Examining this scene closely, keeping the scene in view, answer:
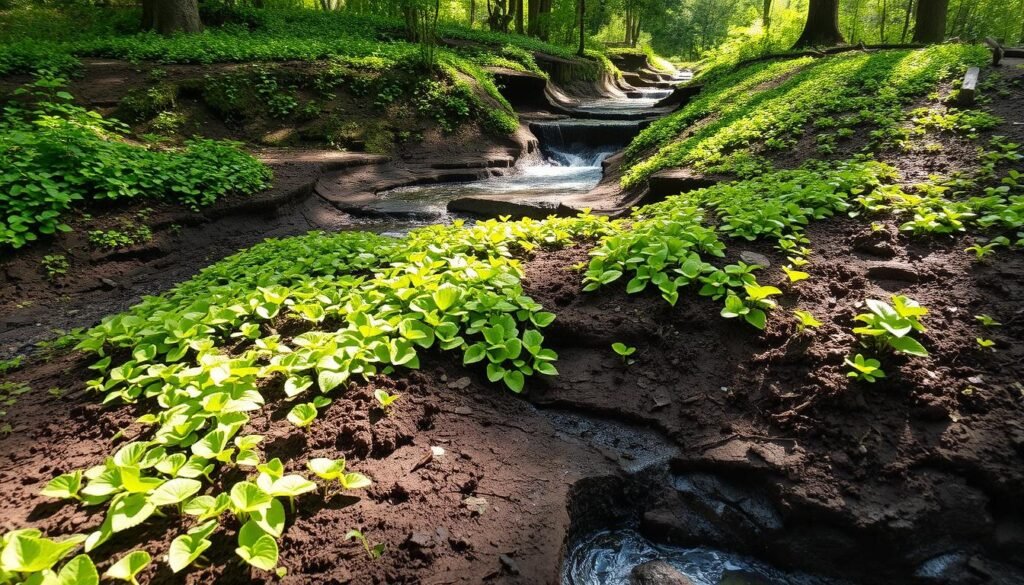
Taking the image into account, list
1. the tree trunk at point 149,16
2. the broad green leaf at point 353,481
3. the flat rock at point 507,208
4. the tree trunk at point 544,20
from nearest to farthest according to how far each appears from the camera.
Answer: the broad green leaf at point 353,481, the flat rock at point 507,208, the tree trunk at point 149,16, the tree trunk at point 544,20

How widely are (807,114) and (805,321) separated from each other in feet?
18.0

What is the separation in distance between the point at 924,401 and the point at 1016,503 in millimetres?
507

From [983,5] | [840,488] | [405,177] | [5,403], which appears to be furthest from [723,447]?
[983,5]

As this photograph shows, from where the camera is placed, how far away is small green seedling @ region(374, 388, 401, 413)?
2387mm

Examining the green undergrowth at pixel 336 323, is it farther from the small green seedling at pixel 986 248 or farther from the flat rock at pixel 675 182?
the flat rock at pixel 675 182

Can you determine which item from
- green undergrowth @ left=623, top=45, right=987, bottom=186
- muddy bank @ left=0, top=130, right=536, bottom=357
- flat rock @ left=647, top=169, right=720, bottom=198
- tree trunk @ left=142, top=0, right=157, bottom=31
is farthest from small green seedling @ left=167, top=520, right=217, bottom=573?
tree trunk @ left=142, top=0, right=157, bottom=31

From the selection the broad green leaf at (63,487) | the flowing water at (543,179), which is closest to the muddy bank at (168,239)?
the flowing water at (543,179)

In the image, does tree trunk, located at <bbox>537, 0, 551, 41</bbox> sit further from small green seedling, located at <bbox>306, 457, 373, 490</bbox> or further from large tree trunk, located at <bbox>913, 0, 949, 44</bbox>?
small green seedling, located at <bbox>306, 457, 373, 490</bbox>

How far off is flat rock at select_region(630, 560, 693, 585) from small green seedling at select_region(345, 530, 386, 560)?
112 cm

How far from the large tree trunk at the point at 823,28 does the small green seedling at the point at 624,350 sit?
587 inches

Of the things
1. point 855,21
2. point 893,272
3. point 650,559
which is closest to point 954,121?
point 893,272

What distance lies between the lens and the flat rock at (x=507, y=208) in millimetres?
7279

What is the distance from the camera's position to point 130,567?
1.58m

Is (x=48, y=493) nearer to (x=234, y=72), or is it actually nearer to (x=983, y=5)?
(x=234, y=72)
